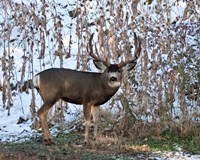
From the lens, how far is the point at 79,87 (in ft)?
35.6

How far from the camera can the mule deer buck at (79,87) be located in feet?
35.0

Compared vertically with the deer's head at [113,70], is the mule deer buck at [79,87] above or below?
below

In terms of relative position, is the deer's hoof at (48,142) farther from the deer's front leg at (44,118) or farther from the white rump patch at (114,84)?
the white rump patch at (114,84)

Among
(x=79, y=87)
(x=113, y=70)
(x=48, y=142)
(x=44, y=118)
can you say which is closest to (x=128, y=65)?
(x=113, y=70)

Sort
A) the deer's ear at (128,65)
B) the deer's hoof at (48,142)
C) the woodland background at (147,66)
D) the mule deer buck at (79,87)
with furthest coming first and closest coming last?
the woodland background at (147,66) → the deer's ear at (128,65) → the mule deer buck at (79,87) → the deer's hoof at (48,142)

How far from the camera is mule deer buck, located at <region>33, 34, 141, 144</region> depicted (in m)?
10.7

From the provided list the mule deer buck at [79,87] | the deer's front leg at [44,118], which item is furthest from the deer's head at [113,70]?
the deer's front leg at [44,118]

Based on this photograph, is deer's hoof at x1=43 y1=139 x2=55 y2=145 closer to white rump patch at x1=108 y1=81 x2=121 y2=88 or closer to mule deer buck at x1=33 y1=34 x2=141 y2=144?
mule deer buck at x1=33 y1=34 x2=141 y2=144

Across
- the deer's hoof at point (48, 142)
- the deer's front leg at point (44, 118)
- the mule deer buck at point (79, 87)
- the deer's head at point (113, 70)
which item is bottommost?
the deer's hoof at point (48, 142)

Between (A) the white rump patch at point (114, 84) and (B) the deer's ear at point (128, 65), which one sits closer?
(A) the white rump patch at point (114, 84)

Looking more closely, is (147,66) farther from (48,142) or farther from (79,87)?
(48,142)

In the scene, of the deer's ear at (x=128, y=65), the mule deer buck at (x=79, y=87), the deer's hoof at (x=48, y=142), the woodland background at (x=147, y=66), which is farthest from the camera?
the woodland background at (x=147, y=66)

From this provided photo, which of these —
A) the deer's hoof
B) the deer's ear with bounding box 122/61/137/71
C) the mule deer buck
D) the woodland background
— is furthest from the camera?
the woodland background

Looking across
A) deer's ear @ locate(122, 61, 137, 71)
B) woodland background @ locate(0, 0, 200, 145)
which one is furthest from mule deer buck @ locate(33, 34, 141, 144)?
woodland background @ locate(0, 0, 200, 145)
